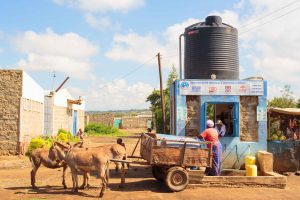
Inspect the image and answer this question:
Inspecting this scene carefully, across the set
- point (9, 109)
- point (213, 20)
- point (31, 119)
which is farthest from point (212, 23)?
point (31, 119)

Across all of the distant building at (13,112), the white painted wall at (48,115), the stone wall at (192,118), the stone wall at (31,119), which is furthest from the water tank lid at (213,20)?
the white painted wall at (48,115)

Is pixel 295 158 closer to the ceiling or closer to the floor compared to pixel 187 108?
closer to the floor

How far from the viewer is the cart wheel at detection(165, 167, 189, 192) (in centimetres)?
1048

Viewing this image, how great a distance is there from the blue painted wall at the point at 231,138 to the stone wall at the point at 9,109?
24.2 ft

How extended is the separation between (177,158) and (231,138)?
4.01m

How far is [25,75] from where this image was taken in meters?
17.9

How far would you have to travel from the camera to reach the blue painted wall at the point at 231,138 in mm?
13898

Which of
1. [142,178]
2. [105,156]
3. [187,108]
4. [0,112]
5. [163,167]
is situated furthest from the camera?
→ [0,112]

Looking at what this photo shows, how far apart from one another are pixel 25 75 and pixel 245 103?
9824 millimetres

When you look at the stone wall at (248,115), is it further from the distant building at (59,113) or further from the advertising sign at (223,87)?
the distant building at (59,113)

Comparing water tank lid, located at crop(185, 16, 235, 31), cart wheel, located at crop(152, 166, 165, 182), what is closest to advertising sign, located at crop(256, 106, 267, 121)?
water tank lid, located at crop(185, 16, 235, 31)

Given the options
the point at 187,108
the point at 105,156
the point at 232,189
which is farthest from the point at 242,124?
the point at 105,156

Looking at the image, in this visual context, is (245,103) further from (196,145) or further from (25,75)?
(25,75)

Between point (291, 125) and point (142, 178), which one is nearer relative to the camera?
point (142, 178)
